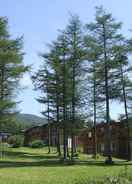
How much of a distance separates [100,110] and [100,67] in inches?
284

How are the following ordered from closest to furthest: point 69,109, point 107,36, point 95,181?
1. point 95,181
2. point 107,36
3. point 69,109

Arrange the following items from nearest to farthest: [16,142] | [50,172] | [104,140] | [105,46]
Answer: [50,172] < [105,46] < [16,142] < [104,140]

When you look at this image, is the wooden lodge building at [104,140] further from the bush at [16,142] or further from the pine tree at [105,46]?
the pine tree at [105,46]

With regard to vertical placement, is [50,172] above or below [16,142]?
below

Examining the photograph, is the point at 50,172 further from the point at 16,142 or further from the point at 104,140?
the point at 104,140

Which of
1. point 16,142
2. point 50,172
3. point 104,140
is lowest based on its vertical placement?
point 50,172

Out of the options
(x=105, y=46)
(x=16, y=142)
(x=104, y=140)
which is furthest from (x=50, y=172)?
(x=104, y=140)

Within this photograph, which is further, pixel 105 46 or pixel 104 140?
pixel 104 140

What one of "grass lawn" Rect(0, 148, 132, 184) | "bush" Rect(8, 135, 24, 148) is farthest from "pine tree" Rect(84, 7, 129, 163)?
"bush" Rect(8, 135, 24, 148)

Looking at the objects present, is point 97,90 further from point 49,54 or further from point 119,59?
point 49,54

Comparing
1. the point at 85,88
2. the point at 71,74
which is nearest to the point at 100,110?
the point at 85,88

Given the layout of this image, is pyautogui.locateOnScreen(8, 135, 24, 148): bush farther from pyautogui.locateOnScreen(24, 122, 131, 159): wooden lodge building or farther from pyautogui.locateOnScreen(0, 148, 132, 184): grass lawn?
pyautogui.locateOnScreen(0, 148, 132, 184): grass lawn

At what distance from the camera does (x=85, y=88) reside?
47438 mm

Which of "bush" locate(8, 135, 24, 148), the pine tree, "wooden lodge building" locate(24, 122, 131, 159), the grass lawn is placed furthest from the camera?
"wooden lodge building" locate(24, 122, 131, 159)
